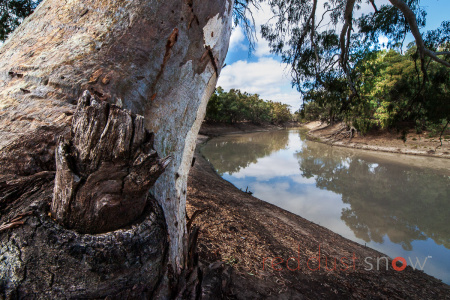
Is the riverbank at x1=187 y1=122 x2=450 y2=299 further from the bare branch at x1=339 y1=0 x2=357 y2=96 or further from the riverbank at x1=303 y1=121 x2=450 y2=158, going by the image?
the riverbank at x1=303 y1=121 x2=450 y2=158

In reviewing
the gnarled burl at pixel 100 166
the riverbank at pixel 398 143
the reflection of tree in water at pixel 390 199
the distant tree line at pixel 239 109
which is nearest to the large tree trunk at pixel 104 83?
the gnarled burl at pixel 100 166

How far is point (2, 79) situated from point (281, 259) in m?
2.13

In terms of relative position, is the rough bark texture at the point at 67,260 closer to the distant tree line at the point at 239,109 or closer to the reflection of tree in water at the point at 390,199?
the reflection of tree in water at the point at 390,199

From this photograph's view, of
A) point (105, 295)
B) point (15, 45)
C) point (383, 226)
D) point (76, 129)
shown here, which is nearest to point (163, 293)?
point (105, 295)

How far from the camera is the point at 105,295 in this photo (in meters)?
0.61

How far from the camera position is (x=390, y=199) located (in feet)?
18.0

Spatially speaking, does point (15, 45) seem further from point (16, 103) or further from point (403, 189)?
point (403, 189)

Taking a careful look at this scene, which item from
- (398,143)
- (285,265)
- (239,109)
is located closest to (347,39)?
(285,265)

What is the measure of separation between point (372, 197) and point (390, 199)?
0.37m

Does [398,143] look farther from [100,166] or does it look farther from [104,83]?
[100,166]

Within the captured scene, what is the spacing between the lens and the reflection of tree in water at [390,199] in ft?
12.9

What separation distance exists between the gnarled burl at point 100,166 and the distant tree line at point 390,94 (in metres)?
5.41

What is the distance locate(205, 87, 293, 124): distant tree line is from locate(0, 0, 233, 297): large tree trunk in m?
17.5

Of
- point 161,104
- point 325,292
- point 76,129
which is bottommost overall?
point 325,292
